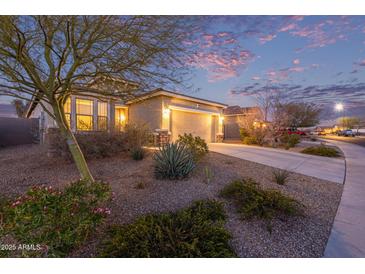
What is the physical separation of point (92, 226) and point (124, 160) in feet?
14.5

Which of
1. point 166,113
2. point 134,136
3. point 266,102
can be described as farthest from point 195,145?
point 266,102

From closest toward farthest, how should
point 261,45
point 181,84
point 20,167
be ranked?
1. point 181,84
2. point 261,45
3. point 20,167

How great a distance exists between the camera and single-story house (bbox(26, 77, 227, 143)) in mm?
8555

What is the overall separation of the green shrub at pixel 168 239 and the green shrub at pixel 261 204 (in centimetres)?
74

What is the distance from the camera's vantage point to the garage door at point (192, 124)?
11.0m

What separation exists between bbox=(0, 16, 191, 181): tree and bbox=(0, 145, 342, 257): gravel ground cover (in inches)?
41.2

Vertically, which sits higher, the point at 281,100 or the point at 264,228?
the point at 281,100

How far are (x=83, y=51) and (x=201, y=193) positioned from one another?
12.3ft

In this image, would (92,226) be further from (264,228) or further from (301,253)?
(301,253)

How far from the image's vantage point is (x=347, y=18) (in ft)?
10.6

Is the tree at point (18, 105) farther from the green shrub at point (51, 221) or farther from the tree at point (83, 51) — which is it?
the green shrub at point (51, 221)

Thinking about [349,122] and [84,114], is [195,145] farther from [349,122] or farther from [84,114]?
[349,122]

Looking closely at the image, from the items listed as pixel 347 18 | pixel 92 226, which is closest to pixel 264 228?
pixel 92 226

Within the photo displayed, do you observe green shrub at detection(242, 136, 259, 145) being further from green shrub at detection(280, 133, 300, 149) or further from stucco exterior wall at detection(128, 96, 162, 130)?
stucco exterior wall at detection(128, 96, 162, 130)
